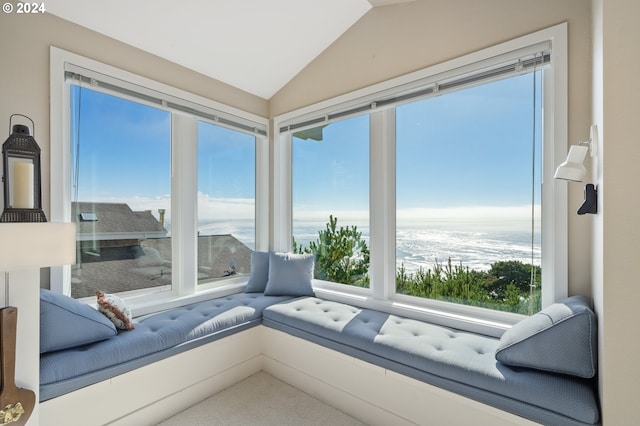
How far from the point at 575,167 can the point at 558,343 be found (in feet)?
2.64

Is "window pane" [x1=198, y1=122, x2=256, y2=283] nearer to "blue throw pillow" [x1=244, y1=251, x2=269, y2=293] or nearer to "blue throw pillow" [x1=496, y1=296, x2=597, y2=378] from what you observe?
"blue throw pillow" [x1=244, y1=251, x2=269, y2=293]

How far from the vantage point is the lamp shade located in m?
1.37

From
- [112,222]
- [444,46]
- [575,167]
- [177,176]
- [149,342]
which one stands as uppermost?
[444,46]

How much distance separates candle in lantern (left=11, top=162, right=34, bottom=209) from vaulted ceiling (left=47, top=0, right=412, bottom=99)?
4.03 ft

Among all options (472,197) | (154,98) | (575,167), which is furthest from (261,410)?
(154,98)

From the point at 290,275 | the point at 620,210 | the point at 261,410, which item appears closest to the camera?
the point at 620,210

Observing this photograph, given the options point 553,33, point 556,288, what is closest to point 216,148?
point 553,33

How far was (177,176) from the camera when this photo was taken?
260cm

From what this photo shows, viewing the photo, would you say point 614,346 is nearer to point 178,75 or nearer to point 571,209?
point 571,209

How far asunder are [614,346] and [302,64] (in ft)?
9.75

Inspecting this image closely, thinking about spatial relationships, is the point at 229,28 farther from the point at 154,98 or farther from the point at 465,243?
the point at 465,243

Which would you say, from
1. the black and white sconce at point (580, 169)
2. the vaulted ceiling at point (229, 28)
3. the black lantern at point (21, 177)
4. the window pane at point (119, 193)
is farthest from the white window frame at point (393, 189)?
the black lantern at point (21, 177)

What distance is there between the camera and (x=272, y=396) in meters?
2.11

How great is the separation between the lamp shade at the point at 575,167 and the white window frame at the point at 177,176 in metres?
2.61
